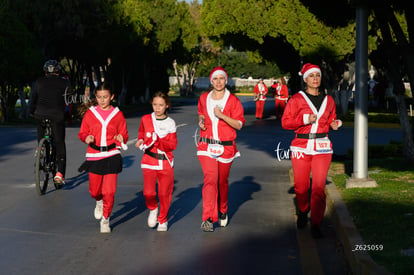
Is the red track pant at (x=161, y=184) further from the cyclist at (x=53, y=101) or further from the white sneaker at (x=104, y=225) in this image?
the cyclist at (x=53, y=101)

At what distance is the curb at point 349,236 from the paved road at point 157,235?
0.14 meters

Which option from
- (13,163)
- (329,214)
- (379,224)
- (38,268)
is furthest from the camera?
(13,163)

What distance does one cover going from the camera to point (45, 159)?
11445mm

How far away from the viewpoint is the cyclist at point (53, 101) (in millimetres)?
11492

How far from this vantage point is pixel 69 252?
7551 millimetres

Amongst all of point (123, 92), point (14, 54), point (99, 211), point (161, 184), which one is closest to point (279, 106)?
point (14, 54)

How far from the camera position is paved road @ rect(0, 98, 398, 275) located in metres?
7.00

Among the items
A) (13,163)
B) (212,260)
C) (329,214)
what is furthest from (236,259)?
(13,163)

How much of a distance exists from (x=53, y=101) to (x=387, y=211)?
17.5 ft

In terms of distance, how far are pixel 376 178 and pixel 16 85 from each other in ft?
68.4

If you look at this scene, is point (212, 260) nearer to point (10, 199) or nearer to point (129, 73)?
point (10, 199)

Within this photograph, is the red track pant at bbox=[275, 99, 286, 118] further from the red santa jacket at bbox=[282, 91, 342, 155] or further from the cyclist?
the red santa jacket at bbox=[282, 91, 342, 155]

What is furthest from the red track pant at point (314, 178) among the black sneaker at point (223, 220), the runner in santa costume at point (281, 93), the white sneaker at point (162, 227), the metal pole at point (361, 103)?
the runner in santa costume at point (281, 93)

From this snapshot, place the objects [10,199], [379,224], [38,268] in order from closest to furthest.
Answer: [38,268] → [379,224] → [10,199]
